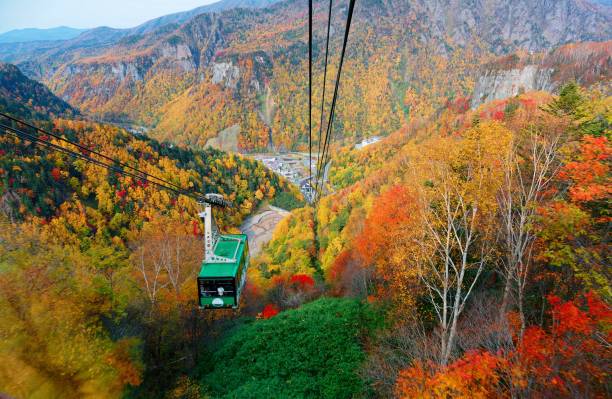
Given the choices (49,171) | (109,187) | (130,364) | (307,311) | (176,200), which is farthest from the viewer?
(176,200)

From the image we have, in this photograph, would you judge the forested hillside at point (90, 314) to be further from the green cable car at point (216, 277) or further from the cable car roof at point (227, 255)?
the cable car roof at point (227, 255)

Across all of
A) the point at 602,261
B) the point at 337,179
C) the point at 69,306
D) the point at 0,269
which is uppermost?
the point at 602,261

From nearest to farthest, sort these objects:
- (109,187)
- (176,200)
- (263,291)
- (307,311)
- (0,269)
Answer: (0,269) → (307,311) → (263,291) → (109,187) → (176,200)

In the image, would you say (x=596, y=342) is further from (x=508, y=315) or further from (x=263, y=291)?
(x=263, y=291)

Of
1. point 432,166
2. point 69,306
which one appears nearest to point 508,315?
point 432,166

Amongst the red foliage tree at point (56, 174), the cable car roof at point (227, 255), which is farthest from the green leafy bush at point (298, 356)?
the red foliage tree at point (56, 174)

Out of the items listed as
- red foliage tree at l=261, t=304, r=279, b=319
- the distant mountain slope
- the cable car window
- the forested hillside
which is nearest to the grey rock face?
red foliage tree at l=261, t=304, r=279, b=319

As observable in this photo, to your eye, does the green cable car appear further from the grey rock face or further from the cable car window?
the grey rock face

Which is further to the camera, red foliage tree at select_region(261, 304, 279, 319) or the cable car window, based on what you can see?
red foliage tree at select_region(261, 304, 279, 319)
